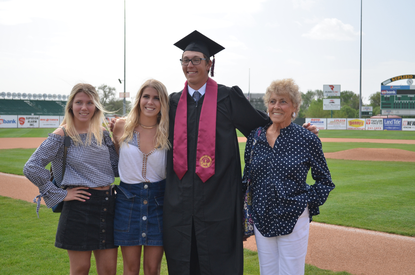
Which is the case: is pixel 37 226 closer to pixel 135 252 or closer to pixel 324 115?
pixel 135 252

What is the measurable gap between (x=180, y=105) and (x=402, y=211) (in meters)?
5.41

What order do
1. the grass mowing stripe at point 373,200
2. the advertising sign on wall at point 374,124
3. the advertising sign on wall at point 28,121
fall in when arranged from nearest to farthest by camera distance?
1. the grass mowing stripe at point 373,200
2. the advertising sign on wall at point 28,121
3. the advertising sign on wall at point 374,124

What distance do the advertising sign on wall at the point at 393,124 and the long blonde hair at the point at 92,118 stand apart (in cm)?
3879

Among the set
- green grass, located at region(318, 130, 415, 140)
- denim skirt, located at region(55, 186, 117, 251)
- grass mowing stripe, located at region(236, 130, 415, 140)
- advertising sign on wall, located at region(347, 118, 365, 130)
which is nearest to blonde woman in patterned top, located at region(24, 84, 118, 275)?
denim skirt, located at region(55, 186, 117, 251)

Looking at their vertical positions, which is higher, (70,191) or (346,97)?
(346,97)

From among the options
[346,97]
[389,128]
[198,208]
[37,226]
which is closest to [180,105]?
[198,208]

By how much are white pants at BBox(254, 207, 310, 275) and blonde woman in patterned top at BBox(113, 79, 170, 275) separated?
32.8 inches

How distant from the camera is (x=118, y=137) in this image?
9.92ft

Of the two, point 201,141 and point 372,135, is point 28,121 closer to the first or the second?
point 372,135

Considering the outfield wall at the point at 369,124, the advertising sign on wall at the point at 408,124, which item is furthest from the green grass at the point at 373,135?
the outfield wall at the point at 369,124

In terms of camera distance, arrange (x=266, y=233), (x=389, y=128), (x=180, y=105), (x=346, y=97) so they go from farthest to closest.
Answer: (x=346, y=97) < (x=389, y=128) < (x=180, y=105) < (x=266, y=233)

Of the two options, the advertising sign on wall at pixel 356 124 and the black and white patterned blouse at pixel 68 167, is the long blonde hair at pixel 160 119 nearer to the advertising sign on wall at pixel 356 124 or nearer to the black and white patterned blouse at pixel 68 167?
the black and white patterned blouse at pixel 68 167

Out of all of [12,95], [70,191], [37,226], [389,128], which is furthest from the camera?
[12,95]

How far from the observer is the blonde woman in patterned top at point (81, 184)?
268 cm
